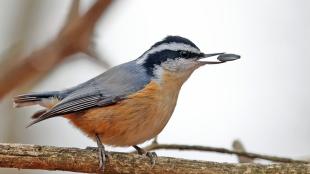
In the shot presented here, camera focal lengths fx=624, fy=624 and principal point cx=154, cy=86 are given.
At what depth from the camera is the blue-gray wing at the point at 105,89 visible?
3950 mm

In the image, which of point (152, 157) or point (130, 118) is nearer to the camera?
point (152, 157)

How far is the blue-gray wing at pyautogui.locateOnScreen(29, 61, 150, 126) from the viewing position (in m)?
3.95

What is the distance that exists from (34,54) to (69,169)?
644 millimetres

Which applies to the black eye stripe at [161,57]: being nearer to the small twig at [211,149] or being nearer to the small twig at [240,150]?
the small twig at [211,149]

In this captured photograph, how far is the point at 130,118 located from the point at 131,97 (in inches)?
6.9

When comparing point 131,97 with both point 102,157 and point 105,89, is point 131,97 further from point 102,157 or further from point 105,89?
point 102,157

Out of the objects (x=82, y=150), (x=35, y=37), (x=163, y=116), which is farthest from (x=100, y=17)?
(x=35, y=37)

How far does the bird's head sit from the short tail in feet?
2.16

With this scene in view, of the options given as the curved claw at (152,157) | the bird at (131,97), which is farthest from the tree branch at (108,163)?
the bird at (131,97)

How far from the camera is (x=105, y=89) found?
4102 millimetres

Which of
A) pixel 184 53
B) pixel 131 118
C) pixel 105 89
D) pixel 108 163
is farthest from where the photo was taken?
pixel 184 53

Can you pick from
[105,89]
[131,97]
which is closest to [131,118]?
[131,97]

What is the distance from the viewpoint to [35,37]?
4.97 metres

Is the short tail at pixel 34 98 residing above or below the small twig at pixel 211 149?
above
